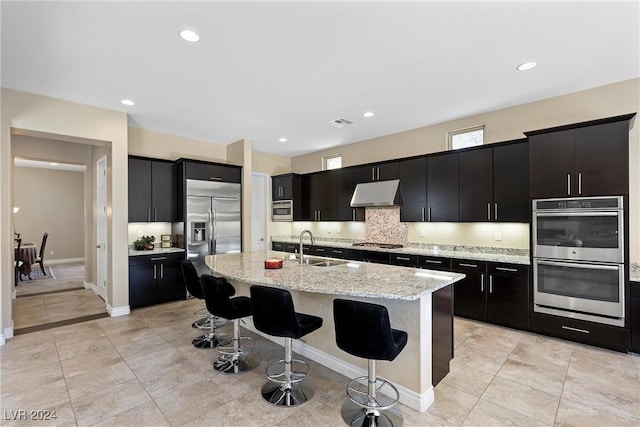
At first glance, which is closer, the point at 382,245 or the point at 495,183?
the point at 495,183

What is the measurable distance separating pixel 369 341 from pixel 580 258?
289 centimetres

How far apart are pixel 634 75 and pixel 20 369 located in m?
6.91

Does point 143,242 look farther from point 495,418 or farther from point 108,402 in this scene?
point 495,418

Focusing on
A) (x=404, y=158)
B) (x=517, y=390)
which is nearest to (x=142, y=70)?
(x=404, y=158)

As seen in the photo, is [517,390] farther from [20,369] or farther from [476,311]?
[20,369]

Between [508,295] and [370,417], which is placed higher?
[508,295]

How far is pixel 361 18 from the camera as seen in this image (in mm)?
2314

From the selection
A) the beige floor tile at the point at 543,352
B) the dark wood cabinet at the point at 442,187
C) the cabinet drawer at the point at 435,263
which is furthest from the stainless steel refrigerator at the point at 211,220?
the beige floor tile at the point at 543,352

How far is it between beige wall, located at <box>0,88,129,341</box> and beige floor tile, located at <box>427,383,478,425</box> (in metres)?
4.32

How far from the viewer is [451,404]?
227 cm

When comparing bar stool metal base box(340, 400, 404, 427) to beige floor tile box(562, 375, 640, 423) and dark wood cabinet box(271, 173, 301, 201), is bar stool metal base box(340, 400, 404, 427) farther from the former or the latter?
dark wood cabinet box(271, 173, 301, 201)

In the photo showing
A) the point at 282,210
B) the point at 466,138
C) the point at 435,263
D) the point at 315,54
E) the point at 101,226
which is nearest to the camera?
the point at 315,54

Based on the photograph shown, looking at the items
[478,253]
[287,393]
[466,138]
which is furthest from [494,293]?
[287,393]

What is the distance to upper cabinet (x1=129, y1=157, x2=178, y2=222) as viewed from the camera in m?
4.89
